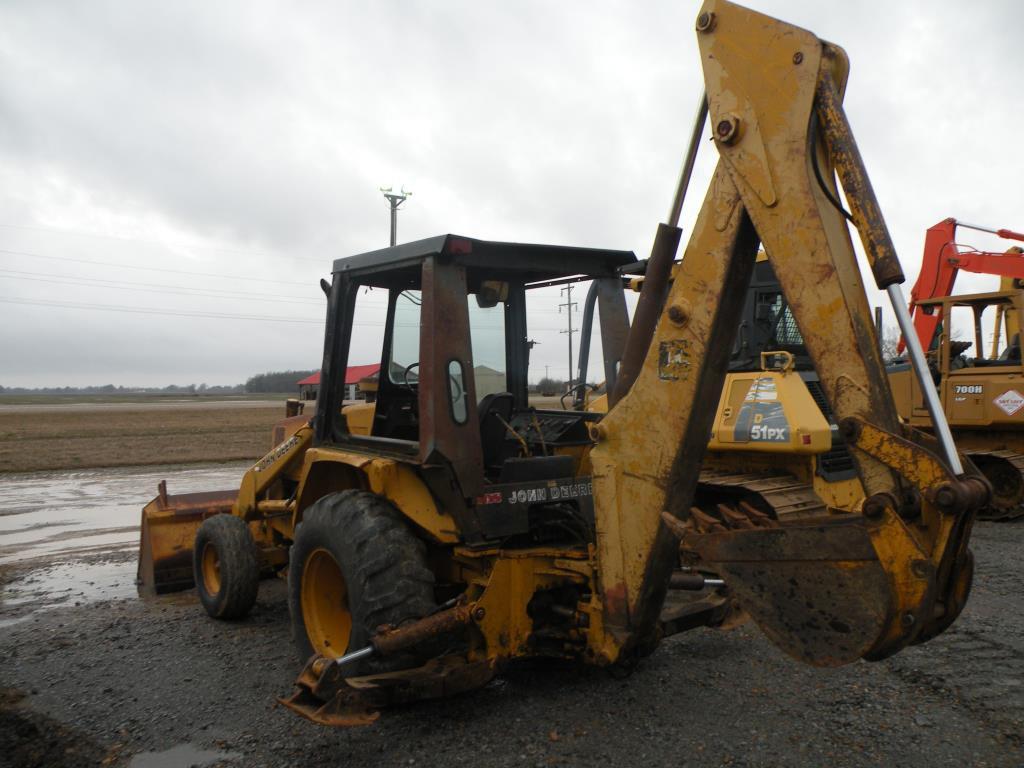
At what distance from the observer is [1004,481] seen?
32.7 ft

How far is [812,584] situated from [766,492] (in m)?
3.86

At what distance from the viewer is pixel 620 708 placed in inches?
159

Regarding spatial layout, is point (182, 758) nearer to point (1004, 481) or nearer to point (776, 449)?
point (776, 449)

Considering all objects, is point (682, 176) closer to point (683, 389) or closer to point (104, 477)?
point (683, 389)

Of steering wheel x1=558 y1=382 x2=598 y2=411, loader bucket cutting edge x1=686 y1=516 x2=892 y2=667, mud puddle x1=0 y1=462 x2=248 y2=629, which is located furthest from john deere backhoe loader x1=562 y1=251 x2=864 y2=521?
mud puddle x1=0 y1=462 x2=248 y2=629

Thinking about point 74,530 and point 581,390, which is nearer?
point 581,390

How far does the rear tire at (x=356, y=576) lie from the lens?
367cm

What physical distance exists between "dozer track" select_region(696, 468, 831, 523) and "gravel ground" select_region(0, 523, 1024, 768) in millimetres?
1178

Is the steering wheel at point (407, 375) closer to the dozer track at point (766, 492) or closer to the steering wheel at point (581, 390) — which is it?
the steering wheel at point (581, 390)

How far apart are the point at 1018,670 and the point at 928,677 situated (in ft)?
1.87

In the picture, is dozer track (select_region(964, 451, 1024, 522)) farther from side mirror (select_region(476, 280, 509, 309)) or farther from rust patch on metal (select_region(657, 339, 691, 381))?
rust patch on metal (select_region(657, 339, 691, 381))

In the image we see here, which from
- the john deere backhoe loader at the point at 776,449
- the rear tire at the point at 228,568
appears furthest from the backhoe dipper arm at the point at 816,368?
the rear tire at the point at 228,568

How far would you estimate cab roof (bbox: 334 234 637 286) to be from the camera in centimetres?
386

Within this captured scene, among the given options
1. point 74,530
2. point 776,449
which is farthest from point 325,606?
point 74,530
